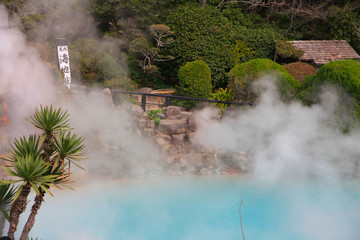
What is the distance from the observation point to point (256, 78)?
380 inches

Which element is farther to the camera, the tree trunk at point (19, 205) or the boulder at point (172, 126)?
the boulder at point (172, 126)

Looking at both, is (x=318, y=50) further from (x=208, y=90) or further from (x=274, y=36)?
(x=208, y=90)

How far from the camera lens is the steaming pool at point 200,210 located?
21.7 feet

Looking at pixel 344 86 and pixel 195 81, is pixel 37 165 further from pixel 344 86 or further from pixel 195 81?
pixel 344 86

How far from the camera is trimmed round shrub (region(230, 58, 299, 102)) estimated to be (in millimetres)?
9625

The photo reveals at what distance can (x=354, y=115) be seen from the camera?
8703 mm

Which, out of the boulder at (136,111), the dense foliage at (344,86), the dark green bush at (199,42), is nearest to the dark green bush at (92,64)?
the boulder at (136,111)

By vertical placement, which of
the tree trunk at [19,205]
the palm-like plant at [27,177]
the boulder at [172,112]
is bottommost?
the boulder at [172,112]

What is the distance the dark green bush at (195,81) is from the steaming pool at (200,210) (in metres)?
2.49

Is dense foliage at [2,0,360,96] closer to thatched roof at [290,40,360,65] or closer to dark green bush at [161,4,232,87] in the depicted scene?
dark green bush at [161,4,232,87]

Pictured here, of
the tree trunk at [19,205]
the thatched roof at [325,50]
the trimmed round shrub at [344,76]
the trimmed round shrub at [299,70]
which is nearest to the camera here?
the tree trunk at [19,205]

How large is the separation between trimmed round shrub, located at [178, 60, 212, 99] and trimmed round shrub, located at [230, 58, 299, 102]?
800mm

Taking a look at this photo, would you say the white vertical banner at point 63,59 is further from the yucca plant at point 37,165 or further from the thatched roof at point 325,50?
the thatched roof at point 325,50

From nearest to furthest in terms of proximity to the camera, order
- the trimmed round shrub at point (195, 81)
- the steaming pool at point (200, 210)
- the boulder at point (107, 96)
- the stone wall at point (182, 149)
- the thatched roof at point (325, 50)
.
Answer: the steaming pool at point (200, 210) → the stone wall at point (182, 149) → the boulder at point (107, 96) → the trimmed round shrub at point (195, 81) → the thatched roof at point (325, 50)
